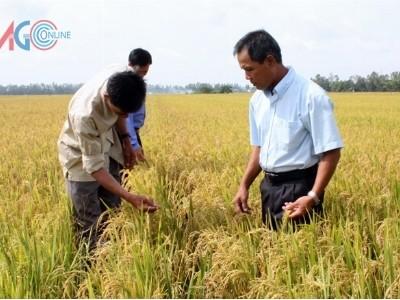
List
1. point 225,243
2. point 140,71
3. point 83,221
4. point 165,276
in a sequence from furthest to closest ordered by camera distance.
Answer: point 140,71
point 83,221
point 225,243
point 165,276

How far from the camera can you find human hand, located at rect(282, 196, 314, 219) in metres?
2.62

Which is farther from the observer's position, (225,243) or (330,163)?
(225,243)

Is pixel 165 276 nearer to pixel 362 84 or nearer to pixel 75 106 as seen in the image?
pixel 75 106

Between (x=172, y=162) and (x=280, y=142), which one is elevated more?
(x=280, y=142)

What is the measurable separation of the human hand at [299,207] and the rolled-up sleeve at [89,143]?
121 centimetres

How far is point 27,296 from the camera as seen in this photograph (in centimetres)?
233

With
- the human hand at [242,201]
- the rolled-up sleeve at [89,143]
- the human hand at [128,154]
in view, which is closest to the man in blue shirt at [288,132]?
the human hand at [242,201]

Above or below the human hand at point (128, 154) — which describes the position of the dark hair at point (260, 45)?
above

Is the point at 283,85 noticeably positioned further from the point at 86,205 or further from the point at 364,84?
the point at 364,84

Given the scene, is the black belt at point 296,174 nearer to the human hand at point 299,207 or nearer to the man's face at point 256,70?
the human hand at point 299,207

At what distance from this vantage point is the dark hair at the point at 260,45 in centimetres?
254

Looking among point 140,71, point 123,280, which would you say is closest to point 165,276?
point 123,280

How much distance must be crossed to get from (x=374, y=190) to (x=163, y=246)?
1817 mm

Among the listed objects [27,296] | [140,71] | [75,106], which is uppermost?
[140,71]
